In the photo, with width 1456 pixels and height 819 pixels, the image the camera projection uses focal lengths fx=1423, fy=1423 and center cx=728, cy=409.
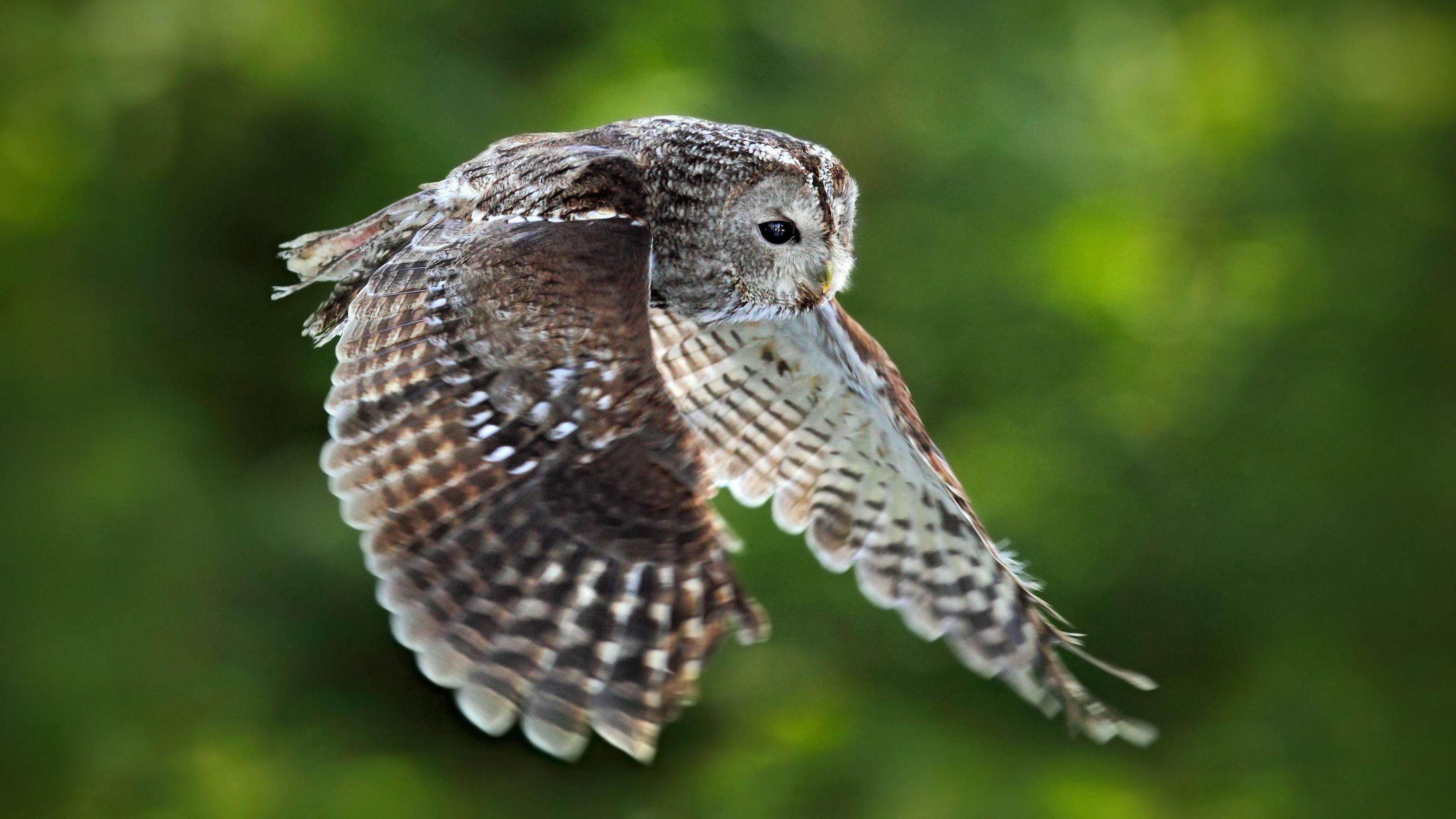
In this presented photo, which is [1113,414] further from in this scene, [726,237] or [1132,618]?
[726,237]

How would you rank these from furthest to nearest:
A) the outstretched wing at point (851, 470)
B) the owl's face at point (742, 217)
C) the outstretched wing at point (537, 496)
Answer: the outstretched wing at point (851, 470)
the owl's face at point (742, 217)
the outstretched wing at point (537, 496)

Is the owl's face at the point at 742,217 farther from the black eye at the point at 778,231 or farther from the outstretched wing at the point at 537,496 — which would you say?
the outstretched wing at the point at 537,496

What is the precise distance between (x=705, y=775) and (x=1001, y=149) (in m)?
2.81

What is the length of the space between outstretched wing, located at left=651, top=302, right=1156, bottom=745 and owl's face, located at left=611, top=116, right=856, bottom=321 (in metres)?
0.25

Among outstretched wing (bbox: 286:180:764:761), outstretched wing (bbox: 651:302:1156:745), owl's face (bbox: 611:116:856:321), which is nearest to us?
outstretched wing (bbox: 286:180:764:761)

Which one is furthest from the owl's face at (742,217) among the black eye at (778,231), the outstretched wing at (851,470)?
the outstretched wing at (851,470)

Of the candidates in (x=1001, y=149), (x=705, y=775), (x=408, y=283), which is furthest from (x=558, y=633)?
(x=1001, y=149)

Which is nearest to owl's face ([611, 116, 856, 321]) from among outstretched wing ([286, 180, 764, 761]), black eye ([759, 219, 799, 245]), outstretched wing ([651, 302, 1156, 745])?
black eye ([759, 219, 799, 245])

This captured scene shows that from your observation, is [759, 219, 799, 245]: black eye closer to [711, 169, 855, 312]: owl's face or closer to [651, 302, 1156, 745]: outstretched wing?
[711, 169, 855, 312]: owl's face

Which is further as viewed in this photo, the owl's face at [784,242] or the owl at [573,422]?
the owl's face at [784,242]

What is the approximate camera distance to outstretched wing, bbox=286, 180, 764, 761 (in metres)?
2.46

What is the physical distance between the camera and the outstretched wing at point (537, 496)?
246 cm

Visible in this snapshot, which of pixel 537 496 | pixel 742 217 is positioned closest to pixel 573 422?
pixel 537 496

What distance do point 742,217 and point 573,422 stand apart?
0.72m
